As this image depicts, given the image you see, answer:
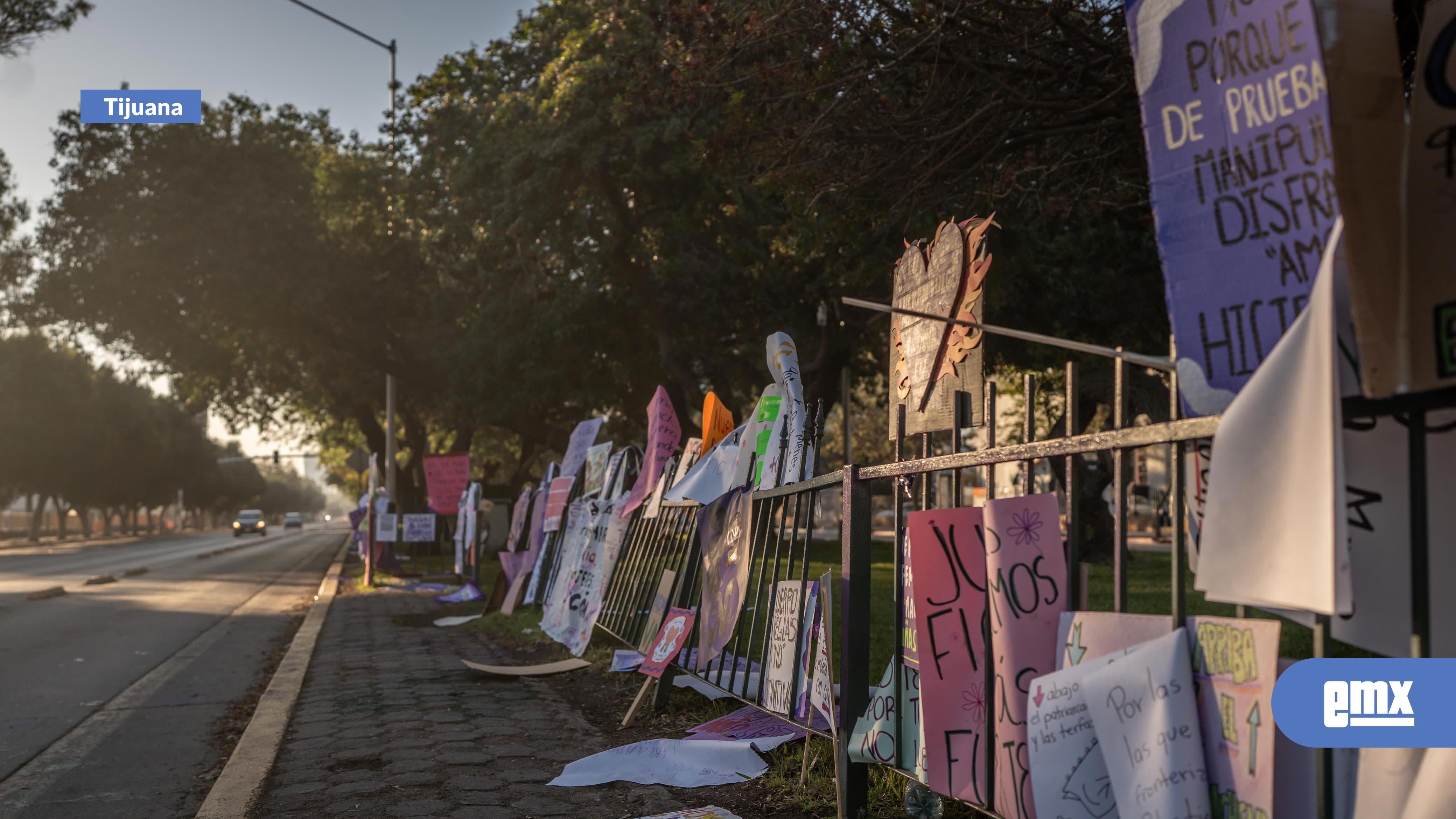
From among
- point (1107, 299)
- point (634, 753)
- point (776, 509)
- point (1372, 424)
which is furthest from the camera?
point (1107, 299)

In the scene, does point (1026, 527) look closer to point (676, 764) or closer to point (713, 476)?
point (676, 764)

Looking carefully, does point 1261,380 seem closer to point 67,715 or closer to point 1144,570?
point 67,715

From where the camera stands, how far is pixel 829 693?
13.7ft

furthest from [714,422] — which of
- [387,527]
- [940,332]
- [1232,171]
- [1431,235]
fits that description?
[387,527]

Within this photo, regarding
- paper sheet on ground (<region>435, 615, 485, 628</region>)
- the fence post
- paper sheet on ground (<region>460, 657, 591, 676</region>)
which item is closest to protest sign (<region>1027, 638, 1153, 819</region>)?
the fence post

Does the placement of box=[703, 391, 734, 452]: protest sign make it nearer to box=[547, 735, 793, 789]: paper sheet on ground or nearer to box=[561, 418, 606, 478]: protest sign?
box=[547, 735, 793, 789]: paper sheet on ground

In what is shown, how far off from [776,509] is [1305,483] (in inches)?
146

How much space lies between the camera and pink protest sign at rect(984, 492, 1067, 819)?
3059mm

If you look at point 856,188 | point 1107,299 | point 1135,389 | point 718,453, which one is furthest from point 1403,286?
point 1107,299

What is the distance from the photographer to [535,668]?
8039mm

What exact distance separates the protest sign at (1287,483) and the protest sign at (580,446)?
923 cm

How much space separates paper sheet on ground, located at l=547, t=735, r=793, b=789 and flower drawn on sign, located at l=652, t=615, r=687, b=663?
0.83 meters

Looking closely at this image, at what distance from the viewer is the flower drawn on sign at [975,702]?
3.38 m

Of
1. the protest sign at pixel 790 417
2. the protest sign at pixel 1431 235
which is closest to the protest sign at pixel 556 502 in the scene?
the protest sign at pixel 790 417
